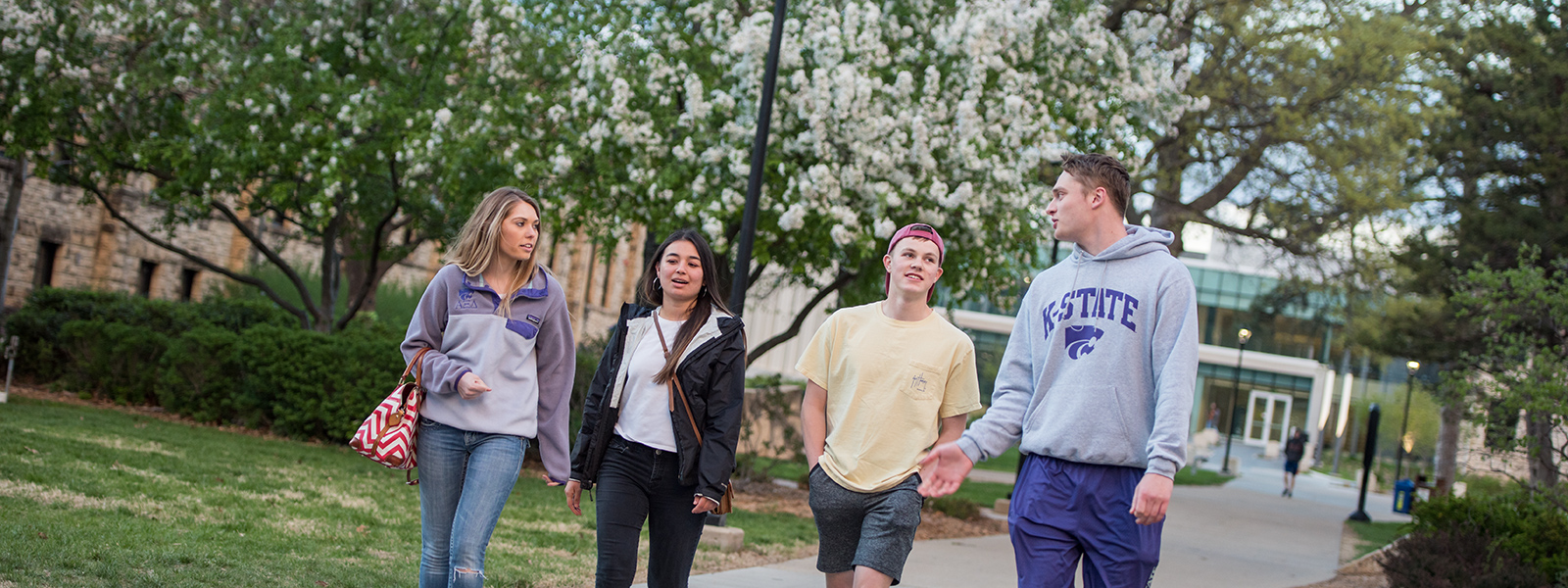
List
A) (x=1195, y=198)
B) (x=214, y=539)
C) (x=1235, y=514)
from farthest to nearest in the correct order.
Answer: (x=1195, y=198)
(x=1235, y=514)
(x=214, y=539)

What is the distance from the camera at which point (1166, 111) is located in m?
14.6

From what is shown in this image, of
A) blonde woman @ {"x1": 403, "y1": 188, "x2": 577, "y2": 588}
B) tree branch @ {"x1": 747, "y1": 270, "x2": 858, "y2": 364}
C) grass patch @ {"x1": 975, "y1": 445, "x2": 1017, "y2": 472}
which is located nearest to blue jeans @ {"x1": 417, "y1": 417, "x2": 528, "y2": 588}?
blonde woman @ {"x1": 403, "y1": 188, "x2": 577, "y2": 588}

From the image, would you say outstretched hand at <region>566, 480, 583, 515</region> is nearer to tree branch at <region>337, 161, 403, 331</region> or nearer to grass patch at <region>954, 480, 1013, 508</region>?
tree branch at <region>337, 161, 403, 331</region>

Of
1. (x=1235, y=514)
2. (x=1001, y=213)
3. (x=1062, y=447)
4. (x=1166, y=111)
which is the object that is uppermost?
(x=1166, y=111)

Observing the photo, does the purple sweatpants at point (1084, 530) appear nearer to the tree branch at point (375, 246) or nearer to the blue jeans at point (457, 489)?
the blue jeans at point (457, 489)

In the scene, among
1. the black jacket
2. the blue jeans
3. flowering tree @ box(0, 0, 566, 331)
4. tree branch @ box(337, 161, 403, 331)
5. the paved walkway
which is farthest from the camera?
tree branch @ box(337, 161, 403, 331)

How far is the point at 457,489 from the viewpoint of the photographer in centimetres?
433

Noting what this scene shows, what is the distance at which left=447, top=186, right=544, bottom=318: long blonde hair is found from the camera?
4.38 meters

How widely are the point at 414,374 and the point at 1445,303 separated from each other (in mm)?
22307

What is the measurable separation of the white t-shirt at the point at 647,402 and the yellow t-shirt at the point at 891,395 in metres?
0.54

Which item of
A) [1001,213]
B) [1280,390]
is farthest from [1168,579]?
[1280,390]

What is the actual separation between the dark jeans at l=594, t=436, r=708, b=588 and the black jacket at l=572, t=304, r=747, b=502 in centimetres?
8

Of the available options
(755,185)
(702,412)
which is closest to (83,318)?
(755,185)

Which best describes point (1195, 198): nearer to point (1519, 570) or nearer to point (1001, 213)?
point (1001, 213)
